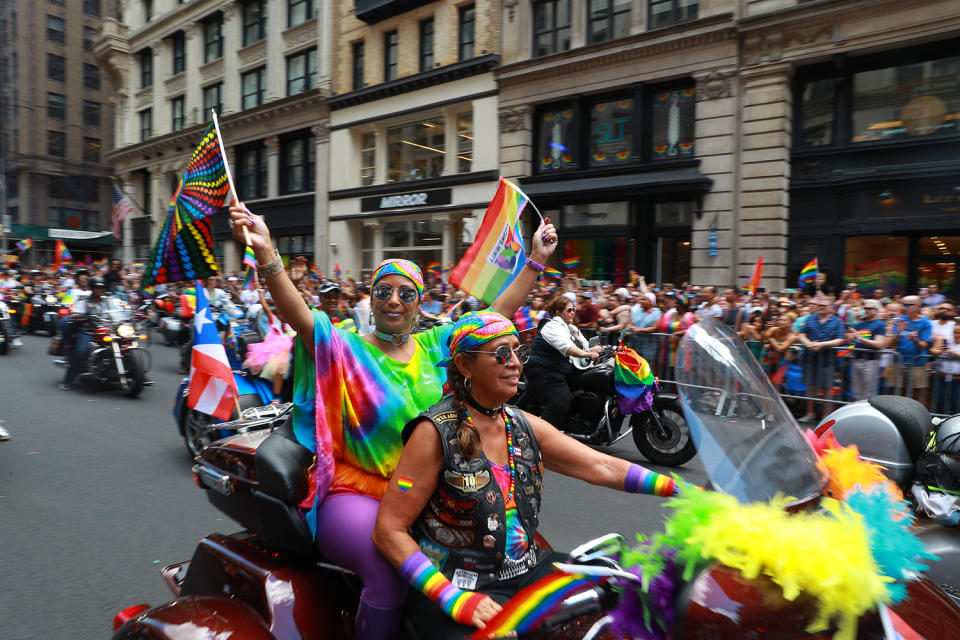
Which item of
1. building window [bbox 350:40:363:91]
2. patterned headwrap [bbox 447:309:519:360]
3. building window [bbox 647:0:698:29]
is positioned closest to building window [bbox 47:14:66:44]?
building window [bbox 350:40:363:91]

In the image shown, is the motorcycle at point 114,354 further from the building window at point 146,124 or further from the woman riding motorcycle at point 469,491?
the building window at point 146,124

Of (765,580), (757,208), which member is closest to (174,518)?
(765,580)

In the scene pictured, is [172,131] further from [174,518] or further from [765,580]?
[765,580]

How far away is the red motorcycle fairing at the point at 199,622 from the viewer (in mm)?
2164

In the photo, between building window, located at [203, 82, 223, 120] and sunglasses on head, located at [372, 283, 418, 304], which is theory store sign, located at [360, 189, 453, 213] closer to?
building window, located at [203, 82, 223, 120]

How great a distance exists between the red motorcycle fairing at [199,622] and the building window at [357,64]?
88.9ft

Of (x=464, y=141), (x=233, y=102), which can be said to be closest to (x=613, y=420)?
(x=464, y=141)

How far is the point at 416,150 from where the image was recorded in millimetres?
25672

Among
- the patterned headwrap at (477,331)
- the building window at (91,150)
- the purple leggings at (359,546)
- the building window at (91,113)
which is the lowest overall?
the purple leggings at (359,546)

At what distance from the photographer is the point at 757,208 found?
1647 centimetres

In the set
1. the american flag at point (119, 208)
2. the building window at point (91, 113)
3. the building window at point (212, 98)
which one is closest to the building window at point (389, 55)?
the building window at point (212, 98)

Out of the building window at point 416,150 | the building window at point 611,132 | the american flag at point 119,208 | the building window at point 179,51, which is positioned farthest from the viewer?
the building window at point 179,51

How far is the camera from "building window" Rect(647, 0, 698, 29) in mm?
17734

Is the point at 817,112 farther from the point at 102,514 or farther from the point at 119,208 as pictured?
the point at 102,514
